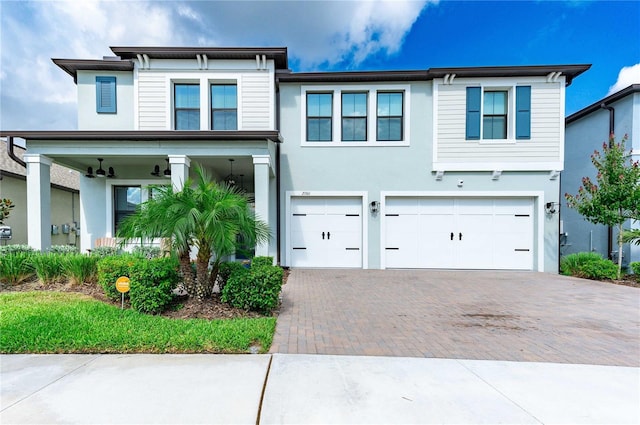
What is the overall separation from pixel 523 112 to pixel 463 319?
25.8 ft

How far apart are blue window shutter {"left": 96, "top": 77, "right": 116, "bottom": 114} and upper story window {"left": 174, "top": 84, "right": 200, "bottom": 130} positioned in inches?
79.0

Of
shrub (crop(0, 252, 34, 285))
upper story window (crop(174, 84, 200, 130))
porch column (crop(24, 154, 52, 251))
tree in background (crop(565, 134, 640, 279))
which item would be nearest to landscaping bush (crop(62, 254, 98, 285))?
shrub (crop(0, 252, 34, 285))

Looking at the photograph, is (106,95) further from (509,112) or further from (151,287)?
(509,112)

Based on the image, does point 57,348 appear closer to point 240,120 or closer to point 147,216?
point 147,216

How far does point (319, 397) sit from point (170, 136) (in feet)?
24.5

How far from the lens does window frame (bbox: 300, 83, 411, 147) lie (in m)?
9.30

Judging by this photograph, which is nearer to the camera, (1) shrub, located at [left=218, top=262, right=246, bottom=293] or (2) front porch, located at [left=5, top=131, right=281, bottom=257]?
(1) shrub, located at [left=218, top=262, right=246, bottom=293]

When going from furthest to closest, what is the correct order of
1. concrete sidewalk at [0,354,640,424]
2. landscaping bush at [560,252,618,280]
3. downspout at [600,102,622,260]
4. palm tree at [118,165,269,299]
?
downspout at [600,102,622,260]
landscaping bush at [560,252,618,280]
palm tree at [118,165,269,299]
concrete sidewalk at [0,354,640,424]

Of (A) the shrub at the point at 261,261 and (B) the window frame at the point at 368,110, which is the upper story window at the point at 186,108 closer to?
(B) the window frame at the point at 368,110

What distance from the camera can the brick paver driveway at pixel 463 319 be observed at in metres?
3.54

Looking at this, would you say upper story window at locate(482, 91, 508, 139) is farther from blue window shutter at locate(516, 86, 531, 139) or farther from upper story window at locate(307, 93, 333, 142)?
upper story window at locate(307, 93, 333, 142)

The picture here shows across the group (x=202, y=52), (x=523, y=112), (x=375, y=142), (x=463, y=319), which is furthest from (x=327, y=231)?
(x=523, y=112)

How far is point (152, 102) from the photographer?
9141 millimetres

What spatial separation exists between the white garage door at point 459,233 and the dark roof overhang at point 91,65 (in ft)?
31.9
